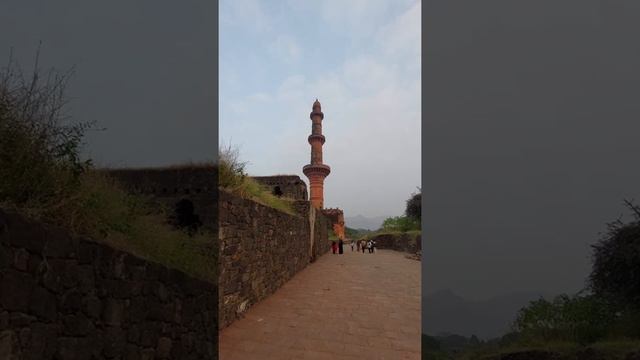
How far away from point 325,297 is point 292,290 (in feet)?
3.24

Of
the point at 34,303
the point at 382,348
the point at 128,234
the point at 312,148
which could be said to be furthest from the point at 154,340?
the point at 312,148

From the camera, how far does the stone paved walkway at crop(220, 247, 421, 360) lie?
559cm

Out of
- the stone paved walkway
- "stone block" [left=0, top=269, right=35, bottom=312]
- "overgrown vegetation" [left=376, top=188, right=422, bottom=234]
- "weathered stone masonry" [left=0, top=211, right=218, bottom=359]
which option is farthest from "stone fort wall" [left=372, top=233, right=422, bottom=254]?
"stone block" [left=0, top=269, right=35, bottom=312]

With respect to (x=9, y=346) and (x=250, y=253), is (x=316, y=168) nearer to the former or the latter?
(x=250, y=253)

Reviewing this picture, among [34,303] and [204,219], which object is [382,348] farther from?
[204,219]

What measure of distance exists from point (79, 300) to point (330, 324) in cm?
452

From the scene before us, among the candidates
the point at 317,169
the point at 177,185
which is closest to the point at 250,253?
the point at 177,185

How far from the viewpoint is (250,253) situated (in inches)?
304

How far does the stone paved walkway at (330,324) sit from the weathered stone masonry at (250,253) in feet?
0.87

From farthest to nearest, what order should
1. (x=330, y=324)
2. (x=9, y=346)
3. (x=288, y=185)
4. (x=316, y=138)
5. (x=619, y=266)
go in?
(x=316, y=138), (x=288, y=185), (x=330, y=324), (x=619, y=266), (x=9, y=346)

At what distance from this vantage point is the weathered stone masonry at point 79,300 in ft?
8.16

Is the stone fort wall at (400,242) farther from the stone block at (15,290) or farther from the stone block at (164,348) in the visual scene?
the stone block at (15,290)

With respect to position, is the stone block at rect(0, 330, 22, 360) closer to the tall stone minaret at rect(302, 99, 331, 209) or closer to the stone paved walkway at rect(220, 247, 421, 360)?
the stone paved walkway at rect(220, 247, 421, 360)

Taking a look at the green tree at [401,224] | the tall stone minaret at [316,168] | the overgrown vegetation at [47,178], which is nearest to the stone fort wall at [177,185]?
the overgrown vegetation at [47,178]
